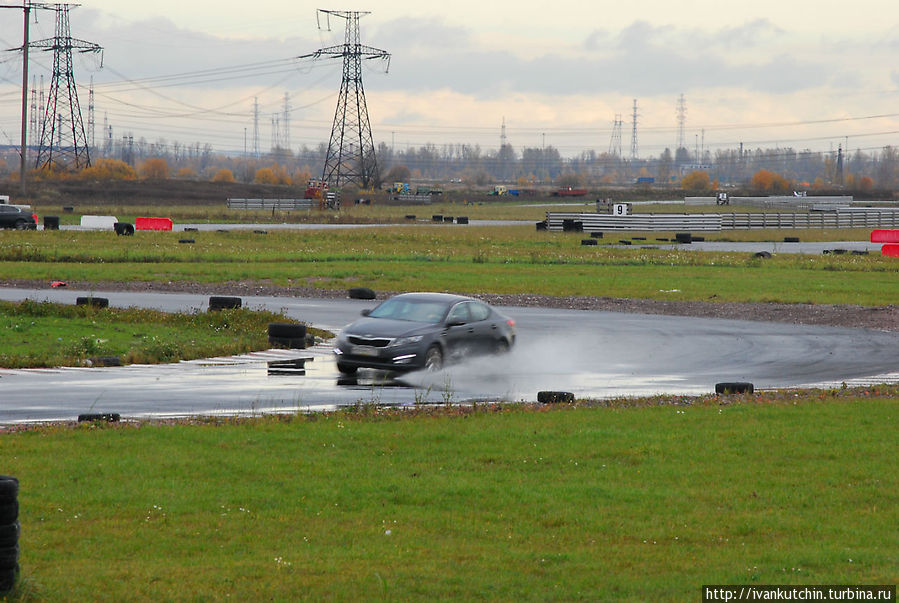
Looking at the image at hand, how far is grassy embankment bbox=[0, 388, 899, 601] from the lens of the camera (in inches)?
290

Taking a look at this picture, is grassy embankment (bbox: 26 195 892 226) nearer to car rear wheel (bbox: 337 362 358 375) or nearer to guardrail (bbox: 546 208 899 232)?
A: guardrail (bbox: 546 208 899 232)

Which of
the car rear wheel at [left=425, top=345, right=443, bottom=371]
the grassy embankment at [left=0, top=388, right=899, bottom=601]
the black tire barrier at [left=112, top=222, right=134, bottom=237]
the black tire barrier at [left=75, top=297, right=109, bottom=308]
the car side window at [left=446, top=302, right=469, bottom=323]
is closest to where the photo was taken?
the grassy embankment at [left=0, top=388, right=899, bottom=601]

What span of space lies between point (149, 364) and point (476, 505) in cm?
1201

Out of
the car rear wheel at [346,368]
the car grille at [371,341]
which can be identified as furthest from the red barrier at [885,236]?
the car rear wheel at [346,368]

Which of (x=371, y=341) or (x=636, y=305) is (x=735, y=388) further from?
(x=636, y=305)

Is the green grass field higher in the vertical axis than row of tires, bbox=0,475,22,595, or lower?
lower

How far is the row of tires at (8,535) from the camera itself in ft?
22.1

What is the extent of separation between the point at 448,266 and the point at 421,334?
24442mm

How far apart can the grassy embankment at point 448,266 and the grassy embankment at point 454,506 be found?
22.0 m

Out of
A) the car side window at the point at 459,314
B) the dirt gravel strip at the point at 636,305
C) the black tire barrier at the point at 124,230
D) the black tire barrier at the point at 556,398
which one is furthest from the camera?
the black tire barrier at the point at 124,230

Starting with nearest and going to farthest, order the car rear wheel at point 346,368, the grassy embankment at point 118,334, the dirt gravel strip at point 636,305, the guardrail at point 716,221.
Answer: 1. the car rear wheel at point 346,368
2. the grassy embankment at point 118,334
3. the dirt gravel strip at point 636,305
4. the guardrail at point 716,221

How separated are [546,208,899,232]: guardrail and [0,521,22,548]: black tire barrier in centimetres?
6318

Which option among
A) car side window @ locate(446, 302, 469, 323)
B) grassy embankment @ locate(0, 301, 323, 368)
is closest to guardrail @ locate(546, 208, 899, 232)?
grassy embankment @ locate(0, 301, 323, 368)

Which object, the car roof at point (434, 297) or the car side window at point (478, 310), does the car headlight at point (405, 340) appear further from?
the car side window at point (478, 310)
